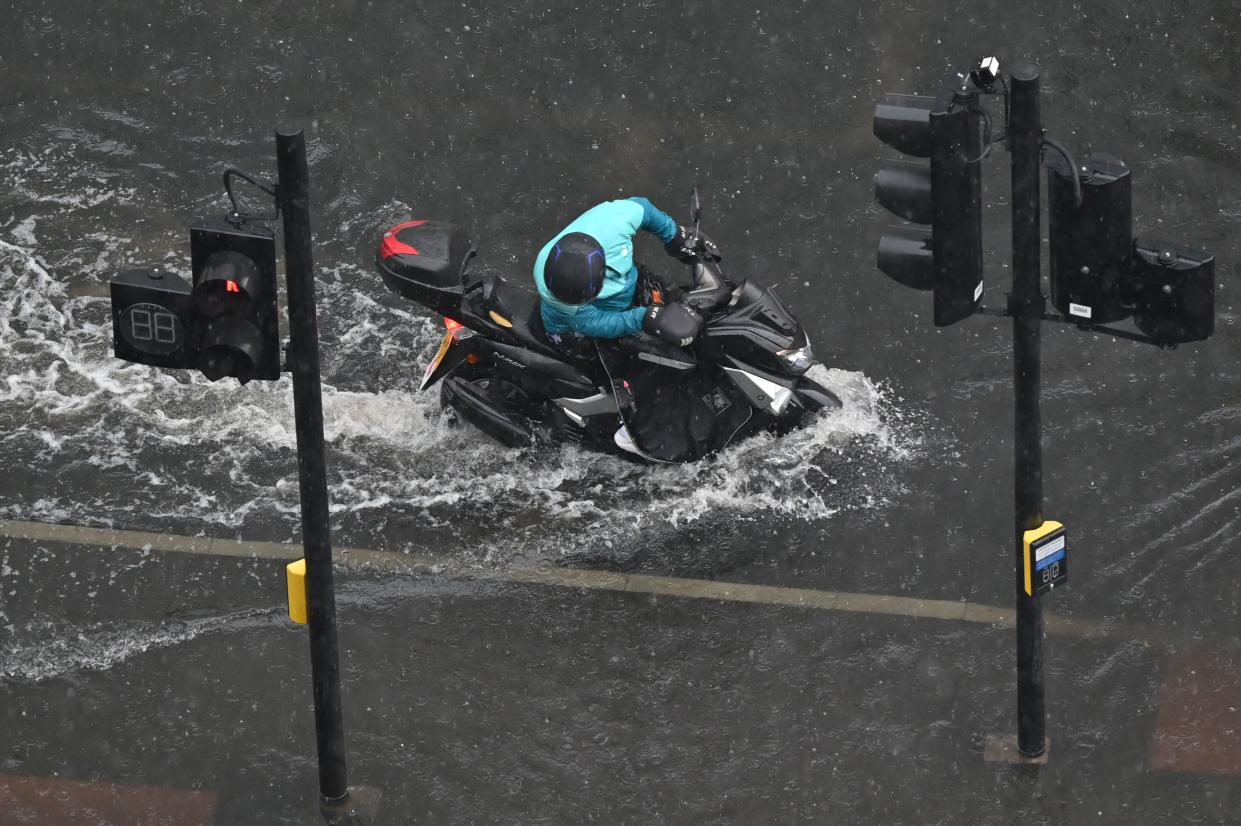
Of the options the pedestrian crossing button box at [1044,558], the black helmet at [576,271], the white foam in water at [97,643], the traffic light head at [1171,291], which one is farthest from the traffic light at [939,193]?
the white foam in water at [97,643]

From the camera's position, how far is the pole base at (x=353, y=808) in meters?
9.24

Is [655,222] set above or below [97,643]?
above

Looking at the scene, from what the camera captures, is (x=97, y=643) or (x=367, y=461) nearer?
(x=97, y=643)

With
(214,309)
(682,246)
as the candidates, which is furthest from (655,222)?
(214,309)

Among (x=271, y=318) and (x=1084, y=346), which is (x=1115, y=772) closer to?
(x=1084, y=346)

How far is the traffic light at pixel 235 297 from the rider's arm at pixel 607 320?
2948 millimetres

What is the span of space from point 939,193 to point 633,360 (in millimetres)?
3307

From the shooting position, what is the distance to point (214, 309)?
800 centimetres

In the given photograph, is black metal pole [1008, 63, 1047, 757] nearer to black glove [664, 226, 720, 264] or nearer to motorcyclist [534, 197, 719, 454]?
motorcyclist [534, 197, 719, 454]

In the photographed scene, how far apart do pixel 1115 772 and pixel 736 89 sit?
7.31 metres

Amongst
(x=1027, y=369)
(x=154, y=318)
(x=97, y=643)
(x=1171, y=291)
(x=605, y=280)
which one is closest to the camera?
(x=1171, y=291)

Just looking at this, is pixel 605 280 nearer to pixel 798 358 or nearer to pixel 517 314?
pixel 517 314

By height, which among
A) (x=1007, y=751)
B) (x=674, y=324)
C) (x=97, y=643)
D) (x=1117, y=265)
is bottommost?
(x=1007, y=751)

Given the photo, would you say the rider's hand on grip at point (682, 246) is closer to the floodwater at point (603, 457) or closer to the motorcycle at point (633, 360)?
the motorcycle at point (633, 360)
